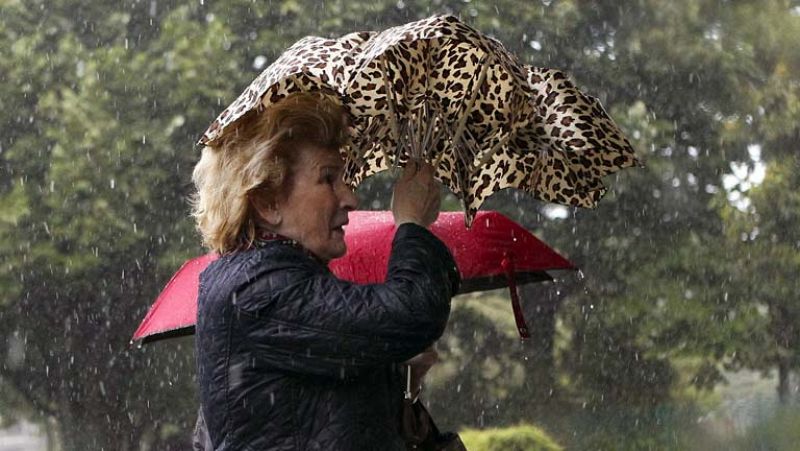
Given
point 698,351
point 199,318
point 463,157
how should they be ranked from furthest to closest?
point 698,351
point 463,157
point 199,318

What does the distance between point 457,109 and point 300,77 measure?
1.43 feet

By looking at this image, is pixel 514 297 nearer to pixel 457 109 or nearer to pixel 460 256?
pixel 460 256

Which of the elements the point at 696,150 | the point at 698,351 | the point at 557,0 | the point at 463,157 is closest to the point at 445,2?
the point at 557,0

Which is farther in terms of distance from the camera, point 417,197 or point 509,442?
point 509,442

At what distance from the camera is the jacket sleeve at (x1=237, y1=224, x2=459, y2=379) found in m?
2.28

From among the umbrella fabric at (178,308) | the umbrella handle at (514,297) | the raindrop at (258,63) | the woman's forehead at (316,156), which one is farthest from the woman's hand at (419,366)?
the raindrop at (258,63)

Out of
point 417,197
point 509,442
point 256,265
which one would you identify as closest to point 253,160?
point 256,265

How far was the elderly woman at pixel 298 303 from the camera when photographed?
2289mm

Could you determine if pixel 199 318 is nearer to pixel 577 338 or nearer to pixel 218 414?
pixel 218 414

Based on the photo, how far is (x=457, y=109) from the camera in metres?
2.83

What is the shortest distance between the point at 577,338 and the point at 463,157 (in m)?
8.79

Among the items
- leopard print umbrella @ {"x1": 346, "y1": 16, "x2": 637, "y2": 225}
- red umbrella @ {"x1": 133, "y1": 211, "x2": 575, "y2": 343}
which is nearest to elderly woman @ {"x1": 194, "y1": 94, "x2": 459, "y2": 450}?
leopard print umbrella @ {"x1": 346, "y1": 16, "x2": 637, "y2": 225}

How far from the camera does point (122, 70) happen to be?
11281 millimetres

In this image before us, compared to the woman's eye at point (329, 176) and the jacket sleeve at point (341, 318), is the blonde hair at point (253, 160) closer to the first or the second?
the woman's eye at point (329, 176)
